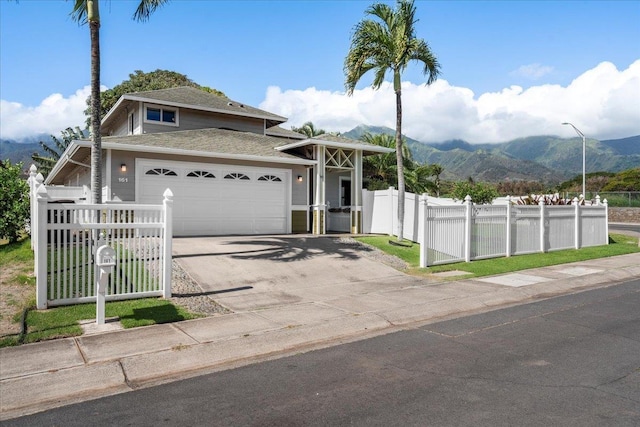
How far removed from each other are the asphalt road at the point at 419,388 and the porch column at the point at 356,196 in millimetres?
12752

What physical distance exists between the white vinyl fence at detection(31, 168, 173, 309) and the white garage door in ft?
23.7

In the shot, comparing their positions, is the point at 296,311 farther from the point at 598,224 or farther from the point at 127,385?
the point at 598,224

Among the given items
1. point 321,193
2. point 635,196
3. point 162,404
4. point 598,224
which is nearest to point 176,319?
point 162,404

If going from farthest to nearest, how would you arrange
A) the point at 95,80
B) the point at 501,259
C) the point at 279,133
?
the point at 279,133 → the point at 501,259 → the point at 95,80

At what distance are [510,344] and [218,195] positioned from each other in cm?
1296

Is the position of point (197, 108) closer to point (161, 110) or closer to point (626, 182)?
point (161, 110)

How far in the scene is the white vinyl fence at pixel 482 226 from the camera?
46.6 feet

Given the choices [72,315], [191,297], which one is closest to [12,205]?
[191,297]

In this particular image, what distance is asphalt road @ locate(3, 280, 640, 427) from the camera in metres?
4.26

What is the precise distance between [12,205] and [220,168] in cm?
722

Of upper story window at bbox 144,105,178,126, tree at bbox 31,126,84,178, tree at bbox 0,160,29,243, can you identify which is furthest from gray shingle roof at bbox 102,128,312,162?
tree at bbox 31,126,84,178

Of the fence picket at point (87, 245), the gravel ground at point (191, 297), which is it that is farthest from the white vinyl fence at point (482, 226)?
the fence picket at point (87, 245)

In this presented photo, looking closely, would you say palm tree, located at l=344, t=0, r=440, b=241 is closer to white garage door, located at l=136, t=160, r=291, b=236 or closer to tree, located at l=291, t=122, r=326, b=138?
white garage door, located at l=136, t=160, r=291, b=236

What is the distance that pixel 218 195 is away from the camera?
688 inches
